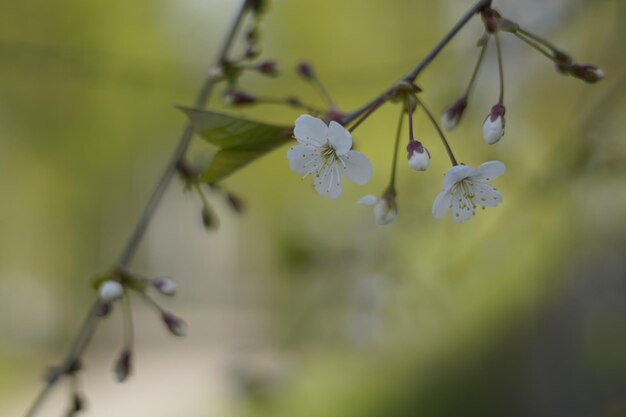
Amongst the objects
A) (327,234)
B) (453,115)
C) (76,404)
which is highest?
(453,115)

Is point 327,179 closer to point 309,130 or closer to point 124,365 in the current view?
point 309,130

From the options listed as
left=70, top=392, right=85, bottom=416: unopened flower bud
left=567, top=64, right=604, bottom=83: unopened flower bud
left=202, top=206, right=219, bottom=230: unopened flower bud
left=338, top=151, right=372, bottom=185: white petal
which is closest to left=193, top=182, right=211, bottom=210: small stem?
left=202, top=206, right=219, bottom=230: unopened flower bud

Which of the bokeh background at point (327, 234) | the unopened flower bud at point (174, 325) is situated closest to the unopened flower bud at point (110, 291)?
the unopened flower bud at point (174, 325)

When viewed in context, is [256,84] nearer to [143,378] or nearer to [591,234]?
[591,234]

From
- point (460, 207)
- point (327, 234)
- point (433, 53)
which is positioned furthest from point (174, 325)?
point (327, 234)

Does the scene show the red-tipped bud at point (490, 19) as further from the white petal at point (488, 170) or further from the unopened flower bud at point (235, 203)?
the unopened flower bud at point (235, 203)

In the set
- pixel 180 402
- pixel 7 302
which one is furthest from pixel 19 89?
pixel 180 402
